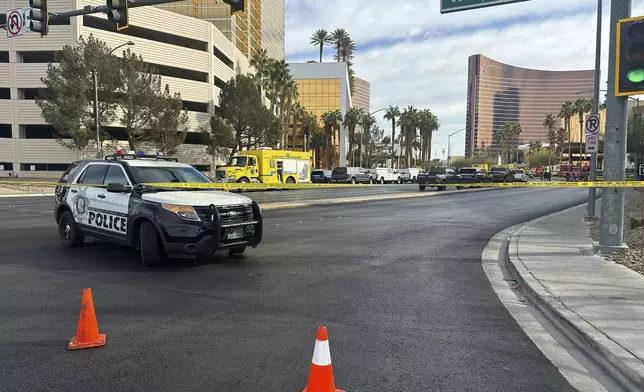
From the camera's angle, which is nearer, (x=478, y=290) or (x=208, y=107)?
(x=478, y=290)

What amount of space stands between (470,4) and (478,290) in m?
6.12

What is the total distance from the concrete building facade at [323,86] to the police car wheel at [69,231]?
89.1 m

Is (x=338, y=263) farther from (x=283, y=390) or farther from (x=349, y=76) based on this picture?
(x=349, y=76)

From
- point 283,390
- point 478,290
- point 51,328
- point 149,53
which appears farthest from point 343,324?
point 149,53

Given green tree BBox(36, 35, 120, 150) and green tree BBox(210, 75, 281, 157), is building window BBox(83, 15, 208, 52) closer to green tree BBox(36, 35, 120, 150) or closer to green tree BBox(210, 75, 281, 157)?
green tree BBox(210, 75, 281, 157)

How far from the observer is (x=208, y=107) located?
53219mm

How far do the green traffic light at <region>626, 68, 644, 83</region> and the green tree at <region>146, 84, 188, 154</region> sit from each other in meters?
36.5

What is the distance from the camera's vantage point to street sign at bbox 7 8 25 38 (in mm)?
14086

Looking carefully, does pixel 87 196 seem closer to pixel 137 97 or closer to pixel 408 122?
pixel 137 97

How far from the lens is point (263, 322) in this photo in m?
4.98

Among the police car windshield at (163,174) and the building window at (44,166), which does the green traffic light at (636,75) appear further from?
the building window at (44,166)

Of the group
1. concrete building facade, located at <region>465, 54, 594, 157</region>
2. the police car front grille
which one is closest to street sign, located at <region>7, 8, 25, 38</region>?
the police car front grille

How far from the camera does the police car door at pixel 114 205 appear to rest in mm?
7719

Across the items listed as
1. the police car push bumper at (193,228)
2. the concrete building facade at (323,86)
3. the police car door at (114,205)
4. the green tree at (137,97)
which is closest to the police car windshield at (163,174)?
the police car door at (114,205)
